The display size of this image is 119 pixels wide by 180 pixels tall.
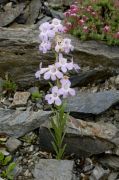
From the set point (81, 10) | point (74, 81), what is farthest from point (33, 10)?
point (74, 81)

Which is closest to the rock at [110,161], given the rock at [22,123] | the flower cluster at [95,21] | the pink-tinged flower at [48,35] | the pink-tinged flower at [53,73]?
the rock at [22,123]

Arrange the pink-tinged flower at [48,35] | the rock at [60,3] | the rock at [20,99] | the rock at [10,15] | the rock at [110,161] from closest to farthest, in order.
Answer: the pink-tinged flower at [48,35], the rock at [110,161], the rock at [20,99], the rock at [10,15], the rock at [60,3]

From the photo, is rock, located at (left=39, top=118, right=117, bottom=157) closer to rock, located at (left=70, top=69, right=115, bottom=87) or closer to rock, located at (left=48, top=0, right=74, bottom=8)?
rock, located at (left=70, top=69, right=115, bottom=87)

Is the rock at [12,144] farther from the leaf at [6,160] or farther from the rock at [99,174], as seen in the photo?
the rock at [99,174]

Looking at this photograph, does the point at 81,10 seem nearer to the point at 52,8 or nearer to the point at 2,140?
the point at 52,8

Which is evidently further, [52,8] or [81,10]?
[52,8]

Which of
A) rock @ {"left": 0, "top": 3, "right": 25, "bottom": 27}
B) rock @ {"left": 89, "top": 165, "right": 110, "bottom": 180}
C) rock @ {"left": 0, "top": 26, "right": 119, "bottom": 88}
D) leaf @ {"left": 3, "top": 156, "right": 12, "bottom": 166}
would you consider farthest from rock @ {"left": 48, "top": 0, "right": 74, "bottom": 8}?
rock @ {"left": 89, "top": 165, "right": 110, "bottom": 180}
